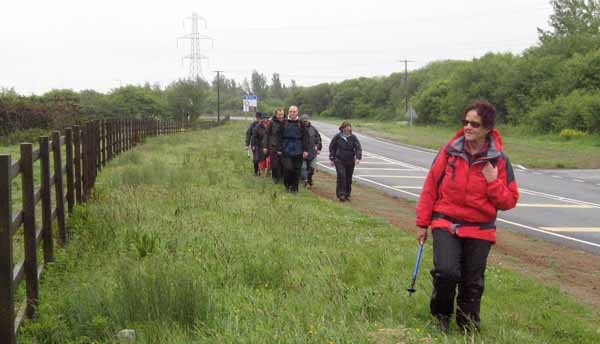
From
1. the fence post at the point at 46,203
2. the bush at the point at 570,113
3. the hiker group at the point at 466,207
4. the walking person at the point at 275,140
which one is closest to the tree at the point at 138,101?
the bush at the point at 570,113

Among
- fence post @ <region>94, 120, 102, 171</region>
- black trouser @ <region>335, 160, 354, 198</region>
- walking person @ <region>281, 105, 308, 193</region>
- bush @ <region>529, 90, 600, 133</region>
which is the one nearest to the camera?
walking person @ <region>281, 105, 308, 193</region>

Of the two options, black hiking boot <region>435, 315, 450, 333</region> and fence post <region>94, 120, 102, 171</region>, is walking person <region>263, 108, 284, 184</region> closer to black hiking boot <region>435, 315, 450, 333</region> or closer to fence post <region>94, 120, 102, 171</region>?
fence post <region>94, 120, 102, 171</region>

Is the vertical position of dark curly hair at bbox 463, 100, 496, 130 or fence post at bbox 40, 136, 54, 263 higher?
dark curly hair at bbox 463, 100, 496, 130

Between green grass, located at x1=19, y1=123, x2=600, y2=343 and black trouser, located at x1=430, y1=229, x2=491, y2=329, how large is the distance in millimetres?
183

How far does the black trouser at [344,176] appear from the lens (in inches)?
562

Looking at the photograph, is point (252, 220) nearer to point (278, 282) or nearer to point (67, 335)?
point (278, 282)

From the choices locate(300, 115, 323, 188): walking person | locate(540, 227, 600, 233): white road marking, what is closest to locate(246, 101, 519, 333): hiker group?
locate(540, 227, 600, 233): white road marking

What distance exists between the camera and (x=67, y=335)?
4.68m

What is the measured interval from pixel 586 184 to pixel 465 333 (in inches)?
655

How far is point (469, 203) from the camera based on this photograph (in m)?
4.95

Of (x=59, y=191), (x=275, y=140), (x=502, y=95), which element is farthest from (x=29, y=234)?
(x=502, y=95)

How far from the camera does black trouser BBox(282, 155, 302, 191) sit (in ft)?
45.6

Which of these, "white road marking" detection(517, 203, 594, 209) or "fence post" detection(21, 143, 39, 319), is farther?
"white road marking" detection(517, 203, 594, 209)

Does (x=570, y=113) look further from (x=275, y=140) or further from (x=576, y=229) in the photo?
(x=576, y=229)
